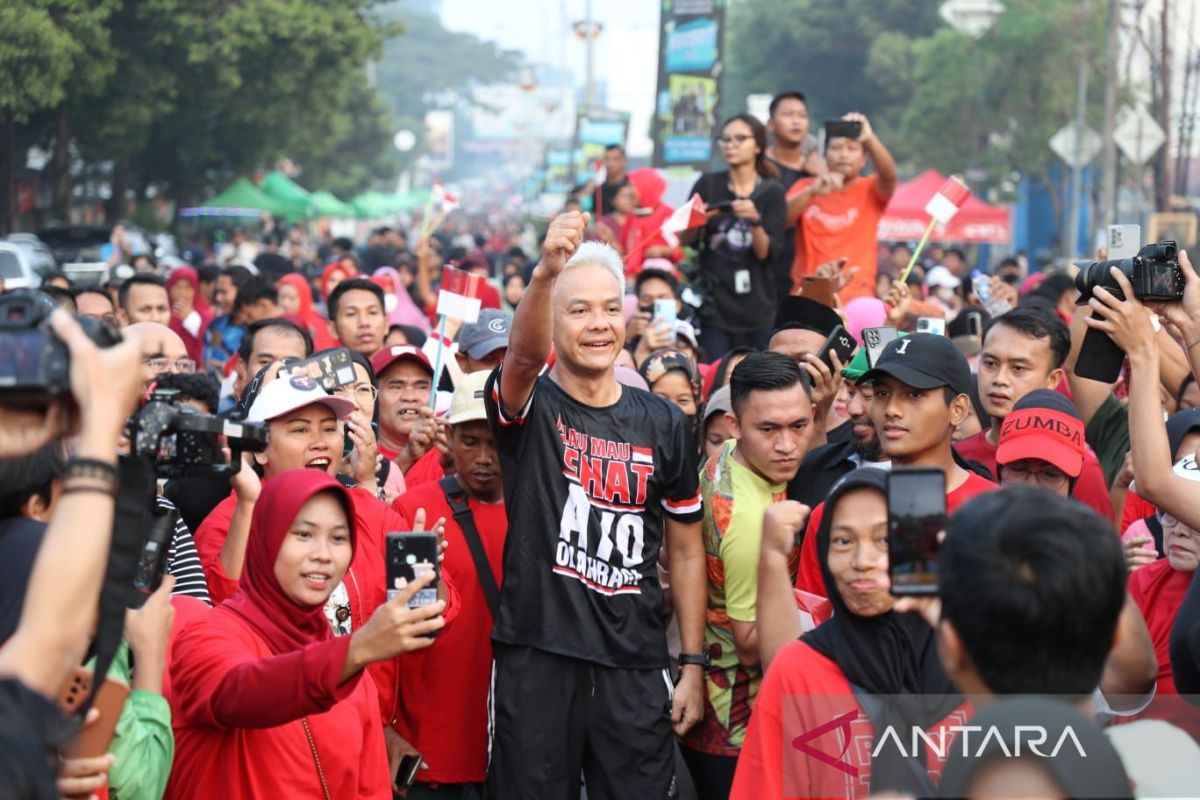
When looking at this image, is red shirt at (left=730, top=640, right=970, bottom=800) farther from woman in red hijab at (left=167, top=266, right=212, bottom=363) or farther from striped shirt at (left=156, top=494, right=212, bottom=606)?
woman in red hijab at (left=167, top=266, right=212, bottom=363)

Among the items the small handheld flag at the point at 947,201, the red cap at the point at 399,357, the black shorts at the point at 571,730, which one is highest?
the small handheld flag at the point at 947,201

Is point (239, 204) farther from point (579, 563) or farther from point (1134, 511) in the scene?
point (579, 563)

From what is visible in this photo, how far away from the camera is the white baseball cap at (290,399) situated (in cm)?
556

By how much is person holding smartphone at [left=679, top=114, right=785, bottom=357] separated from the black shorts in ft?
16.7

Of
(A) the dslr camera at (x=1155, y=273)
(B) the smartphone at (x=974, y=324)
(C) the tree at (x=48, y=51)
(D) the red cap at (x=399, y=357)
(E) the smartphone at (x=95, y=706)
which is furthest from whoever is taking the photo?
(C) the tree at (x=48, y=51)

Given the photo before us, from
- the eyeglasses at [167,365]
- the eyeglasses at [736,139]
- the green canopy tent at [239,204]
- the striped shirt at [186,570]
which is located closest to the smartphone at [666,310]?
the eyeglasses at [736,139]

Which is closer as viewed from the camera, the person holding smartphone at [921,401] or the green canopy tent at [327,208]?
the person holding smartphone at [921,401]

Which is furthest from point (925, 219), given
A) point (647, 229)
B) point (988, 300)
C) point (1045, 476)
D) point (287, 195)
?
point (1045, 476)

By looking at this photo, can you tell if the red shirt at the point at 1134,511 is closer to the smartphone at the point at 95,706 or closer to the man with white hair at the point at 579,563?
the man with white hair at the point at 579,563

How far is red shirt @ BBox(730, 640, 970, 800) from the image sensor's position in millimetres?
3971

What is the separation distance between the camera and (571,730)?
5.14 meters

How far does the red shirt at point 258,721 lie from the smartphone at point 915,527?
1.44m

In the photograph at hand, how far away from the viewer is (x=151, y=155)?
3984 cm

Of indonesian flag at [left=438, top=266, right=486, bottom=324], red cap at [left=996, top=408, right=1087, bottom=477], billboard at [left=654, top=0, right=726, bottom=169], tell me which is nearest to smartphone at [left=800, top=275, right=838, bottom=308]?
indonesian flag at [left=438, top=266, right=486, bottom=324]
